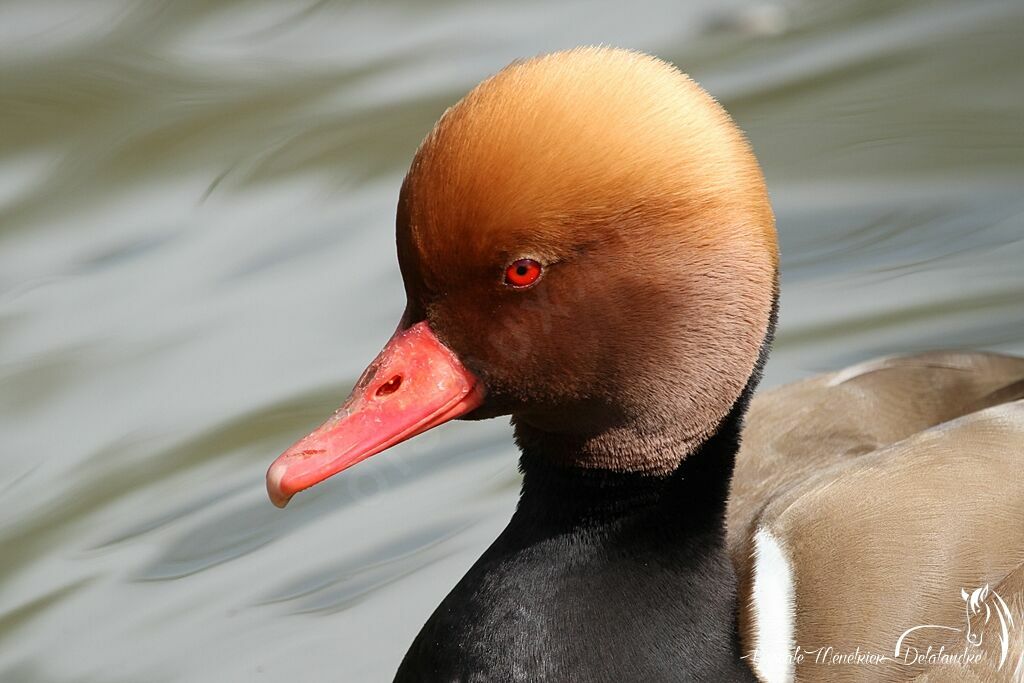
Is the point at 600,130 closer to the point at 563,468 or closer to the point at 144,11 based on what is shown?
the point at 563,468

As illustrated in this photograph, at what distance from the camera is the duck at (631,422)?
2770 millimetres

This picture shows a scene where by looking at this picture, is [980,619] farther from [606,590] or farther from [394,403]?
[394,403]

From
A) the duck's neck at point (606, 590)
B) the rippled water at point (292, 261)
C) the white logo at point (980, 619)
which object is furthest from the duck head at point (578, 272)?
the rippled water at point (292, 261)

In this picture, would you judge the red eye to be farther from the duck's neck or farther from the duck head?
the duck's neck

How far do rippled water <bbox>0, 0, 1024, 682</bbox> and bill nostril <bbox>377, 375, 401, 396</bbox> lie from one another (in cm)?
118

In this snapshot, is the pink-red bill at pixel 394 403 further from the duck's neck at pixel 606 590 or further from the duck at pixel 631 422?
the duck's neck at pixel 606 590

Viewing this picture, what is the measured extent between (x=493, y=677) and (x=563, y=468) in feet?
1.35

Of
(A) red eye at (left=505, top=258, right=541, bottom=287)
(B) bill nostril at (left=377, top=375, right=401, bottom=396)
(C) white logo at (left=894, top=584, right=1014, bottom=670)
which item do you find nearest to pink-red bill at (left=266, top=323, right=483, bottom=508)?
(B) bill nostril at (left=377, top=375, right=401, bottom=396)

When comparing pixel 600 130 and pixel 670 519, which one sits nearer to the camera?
pixel 600 130

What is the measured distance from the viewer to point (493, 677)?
3.17 meters

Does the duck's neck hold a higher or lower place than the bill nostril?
lower

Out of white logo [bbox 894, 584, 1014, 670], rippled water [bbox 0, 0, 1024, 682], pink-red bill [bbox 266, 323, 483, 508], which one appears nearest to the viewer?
pink-red bill [bbox 266, 323, 483, 508]

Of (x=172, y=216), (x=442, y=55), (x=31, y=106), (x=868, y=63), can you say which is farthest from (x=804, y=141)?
(x=31, y=106)

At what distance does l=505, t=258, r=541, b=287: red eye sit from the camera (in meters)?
2.83
